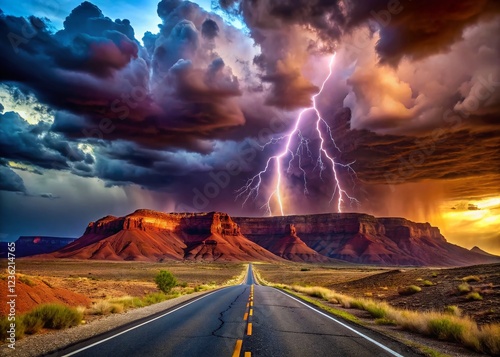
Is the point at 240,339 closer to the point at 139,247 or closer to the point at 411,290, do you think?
the point at 411,290

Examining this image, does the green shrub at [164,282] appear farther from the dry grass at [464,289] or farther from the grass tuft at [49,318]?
the dry grass at [464,289]

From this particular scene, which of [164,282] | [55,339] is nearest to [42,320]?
[55,339]

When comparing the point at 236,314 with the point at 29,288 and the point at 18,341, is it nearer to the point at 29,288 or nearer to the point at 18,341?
the point at 18,341

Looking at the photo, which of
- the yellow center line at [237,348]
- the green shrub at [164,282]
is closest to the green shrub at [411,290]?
the yellow center line at [237,348]

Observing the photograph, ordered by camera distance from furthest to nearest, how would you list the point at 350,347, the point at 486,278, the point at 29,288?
the point at 486,278, the point at 29,288, the point at 350,347

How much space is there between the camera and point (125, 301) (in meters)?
19.1

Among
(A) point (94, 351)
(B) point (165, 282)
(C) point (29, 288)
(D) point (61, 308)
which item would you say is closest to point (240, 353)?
(A) point (94, 351)

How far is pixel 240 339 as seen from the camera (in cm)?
910

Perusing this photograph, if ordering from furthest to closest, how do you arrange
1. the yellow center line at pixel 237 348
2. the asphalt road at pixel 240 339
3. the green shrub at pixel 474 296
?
the green shrub at pixel 474 296 < the asphalt road at pixel 240 339 < the yellow center line at pixel 237 348

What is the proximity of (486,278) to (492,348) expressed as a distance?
633 inches

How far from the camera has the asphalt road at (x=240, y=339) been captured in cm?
785

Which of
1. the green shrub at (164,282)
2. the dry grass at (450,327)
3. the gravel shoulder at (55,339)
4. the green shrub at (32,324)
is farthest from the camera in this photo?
the green shrub at (164,282)

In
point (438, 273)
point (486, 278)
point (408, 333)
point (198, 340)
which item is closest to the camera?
point (198, 340)

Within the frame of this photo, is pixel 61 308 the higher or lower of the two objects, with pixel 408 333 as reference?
higher
